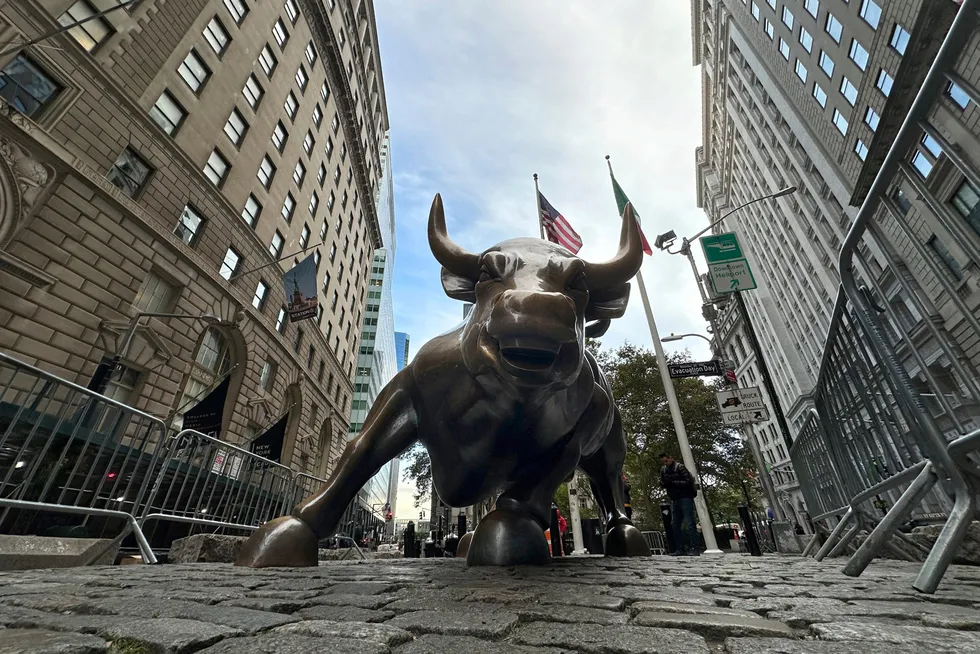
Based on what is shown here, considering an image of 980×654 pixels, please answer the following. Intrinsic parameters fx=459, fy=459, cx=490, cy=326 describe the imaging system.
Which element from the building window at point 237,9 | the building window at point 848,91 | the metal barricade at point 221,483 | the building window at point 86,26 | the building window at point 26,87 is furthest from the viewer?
the building window at point 848,91

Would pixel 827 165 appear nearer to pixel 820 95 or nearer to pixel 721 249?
pixel 820 95

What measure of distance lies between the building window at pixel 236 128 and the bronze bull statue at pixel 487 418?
19.1 metres

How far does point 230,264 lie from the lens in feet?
55.1

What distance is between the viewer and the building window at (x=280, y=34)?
71.8 ft

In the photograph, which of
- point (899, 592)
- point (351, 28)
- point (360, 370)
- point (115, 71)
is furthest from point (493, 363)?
point (360, 370)

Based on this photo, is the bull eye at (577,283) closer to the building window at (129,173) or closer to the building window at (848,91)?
the building window at (129,173)

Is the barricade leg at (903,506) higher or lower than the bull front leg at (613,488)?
lower

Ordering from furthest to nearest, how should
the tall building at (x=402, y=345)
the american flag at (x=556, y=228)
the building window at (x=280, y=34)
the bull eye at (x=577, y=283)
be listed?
the tall building at (x=402, y=345) < the building window at (x=280, y=34) < the american flag at (x=556, y=228) < the bull eye at (x=577, y=283)

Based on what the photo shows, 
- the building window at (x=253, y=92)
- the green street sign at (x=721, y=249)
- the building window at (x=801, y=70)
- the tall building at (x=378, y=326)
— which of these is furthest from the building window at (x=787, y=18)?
the tall building at (x=378, y=326)

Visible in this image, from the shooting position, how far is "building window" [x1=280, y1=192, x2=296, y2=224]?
70.5ft

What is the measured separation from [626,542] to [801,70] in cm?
3242

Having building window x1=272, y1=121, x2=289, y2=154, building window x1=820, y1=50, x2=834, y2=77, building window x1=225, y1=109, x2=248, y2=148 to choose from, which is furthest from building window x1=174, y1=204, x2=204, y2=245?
building window x1=820, y1=50, x2=834, y2=77

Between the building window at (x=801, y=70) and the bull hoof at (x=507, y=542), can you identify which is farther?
the building window at (x=801, y=70)

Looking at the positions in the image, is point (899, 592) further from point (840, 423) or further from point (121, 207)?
point (121, 207)
